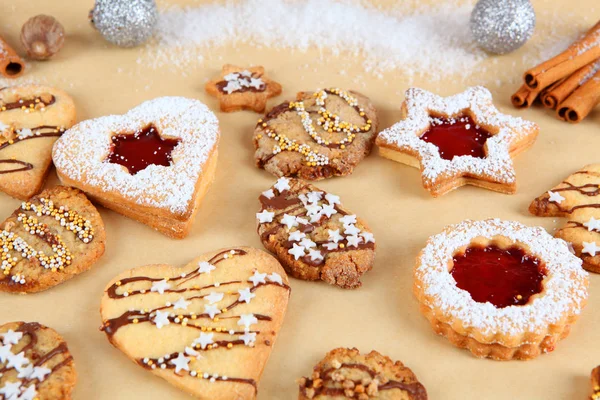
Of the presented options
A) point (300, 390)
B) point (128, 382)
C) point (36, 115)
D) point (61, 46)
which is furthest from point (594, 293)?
point (61, 46)

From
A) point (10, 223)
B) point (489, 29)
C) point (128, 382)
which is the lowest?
point (128, 382)

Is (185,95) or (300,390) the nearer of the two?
(300,390)

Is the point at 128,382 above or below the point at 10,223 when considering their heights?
below

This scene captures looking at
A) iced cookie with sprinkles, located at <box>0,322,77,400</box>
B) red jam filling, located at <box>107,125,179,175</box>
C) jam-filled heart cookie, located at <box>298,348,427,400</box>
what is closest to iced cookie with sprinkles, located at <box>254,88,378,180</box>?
red jam filling, located at <box>107,125,179,175</box>

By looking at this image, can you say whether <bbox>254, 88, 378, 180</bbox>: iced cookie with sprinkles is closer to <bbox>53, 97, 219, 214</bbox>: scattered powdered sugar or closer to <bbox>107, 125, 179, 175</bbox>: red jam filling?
<bbox>53, 97, 219, 214</bbox>: scattered powdered sugar

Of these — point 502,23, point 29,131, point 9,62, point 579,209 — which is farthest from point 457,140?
point 9,62

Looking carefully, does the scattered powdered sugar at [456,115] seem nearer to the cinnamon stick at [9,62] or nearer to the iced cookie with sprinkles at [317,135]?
the iced cookie with sprinkles at [317,135]

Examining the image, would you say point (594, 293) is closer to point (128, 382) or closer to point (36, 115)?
point (128, 382)
